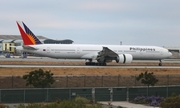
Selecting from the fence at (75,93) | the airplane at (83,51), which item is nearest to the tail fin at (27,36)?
the airplane at (83,51)

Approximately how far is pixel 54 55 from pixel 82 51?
3939 mm

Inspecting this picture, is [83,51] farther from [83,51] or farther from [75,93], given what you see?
[75,93]

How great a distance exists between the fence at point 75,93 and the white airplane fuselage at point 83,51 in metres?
24.8

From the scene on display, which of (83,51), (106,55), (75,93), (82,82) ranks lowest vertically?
(75,93)

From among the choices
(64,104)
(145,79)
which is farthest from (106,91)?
(64,104)

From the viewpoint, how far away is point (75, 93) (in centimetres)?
2641

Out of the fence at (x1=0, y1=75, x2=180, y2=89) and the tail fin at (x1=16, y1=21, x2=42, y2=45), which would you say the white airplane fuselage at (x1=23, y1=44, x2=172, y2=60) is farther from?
the fence at (x1=0, y1=75, x2=180, y2=89)

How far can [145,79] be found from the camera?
1180 inches

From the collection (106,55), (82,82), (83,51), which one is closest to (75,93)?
(82,82)

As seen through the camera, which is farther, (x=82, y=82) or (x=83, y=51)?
(x=83, y=51)

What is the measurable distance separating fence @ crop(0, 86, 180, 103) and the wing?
22.5 m

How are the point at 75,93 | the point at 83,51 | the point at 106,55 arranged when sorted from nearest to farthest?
the point at 75,93 → the point at 106,55 → the point at 83,51

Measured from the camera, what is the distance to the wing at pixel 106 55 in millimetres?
50891

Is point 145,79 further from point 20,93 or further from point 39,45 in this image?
point 39,45
